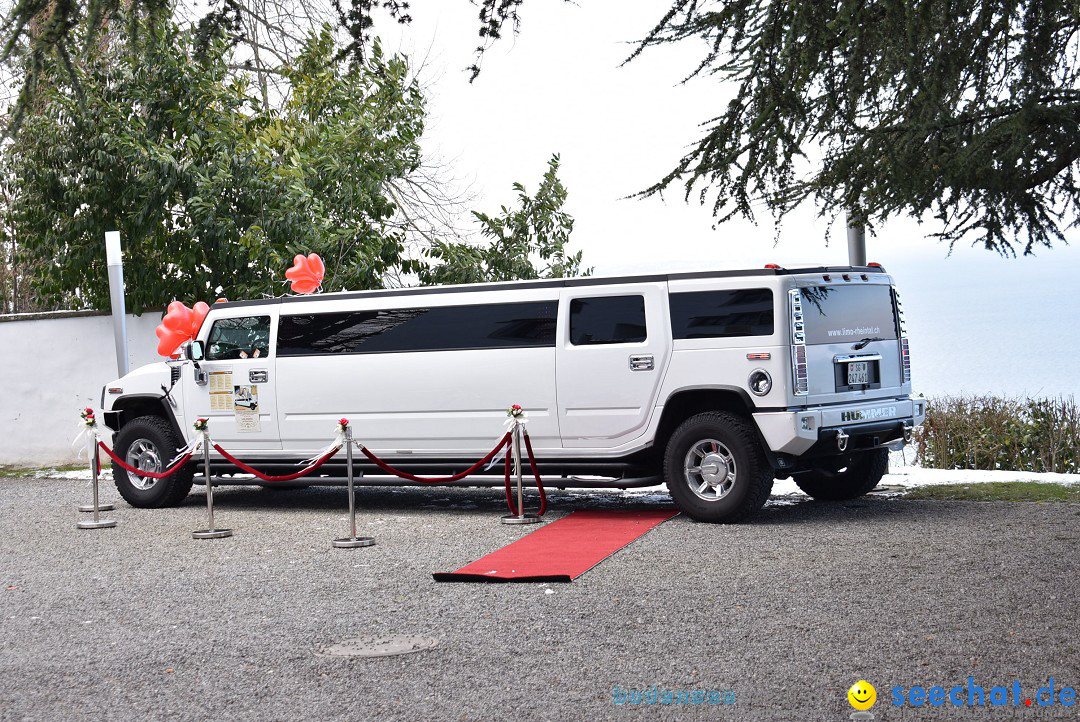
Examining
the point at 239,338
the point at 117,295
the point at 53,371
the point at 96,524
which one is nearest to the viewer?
the point at 96,524

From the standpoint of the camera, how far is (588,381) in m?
11.0

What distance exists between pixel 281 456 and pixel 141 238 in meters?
7.25

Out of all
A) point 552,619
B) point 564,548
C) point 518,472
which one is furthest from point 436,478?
point 552,619

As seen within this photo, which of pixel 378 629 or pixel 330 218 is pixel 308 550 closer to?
pixel 378 629

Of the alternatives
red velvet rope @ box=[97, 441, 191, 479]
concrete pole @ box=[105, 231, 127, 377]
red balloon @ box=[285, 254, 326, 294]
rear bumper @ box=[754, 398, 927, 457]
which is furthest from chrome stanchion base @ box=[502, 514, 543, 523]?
concrete pole @ box=[105, 231, 127, 377]

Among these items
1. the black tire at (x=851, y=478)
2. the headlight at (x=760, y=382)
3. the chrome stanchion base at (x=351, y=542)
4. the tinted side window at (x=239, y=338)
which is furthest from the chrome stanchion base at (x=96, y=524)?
the black tire at (x=851, y=478)

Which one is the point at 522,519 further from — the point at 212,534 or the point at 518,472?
the point at 212,534

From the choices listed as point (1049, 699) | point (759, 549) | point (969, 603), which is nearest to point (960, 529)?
point (759, 549)

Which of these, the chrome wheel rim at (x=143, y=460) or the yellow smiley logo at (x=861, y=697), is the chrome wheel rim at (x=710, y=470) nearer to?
the yellow smiley logo at (x=861, y=697)

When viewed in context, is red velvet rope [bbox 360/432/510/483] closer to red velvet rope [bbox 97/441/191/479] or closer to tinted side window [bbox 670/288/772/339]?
tinted side window [bbox 670/288/772/339]

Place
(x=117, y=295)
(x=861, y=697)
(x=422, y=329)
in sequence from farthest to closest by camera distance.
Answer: (x=117, y=295), (x=422, y=329), (x=861, y=697)

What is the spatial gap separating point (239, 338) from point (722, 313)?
17.0ft

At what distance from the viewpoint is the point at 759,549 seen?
915cm

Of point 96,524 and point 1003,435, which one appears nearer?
point 96,524
